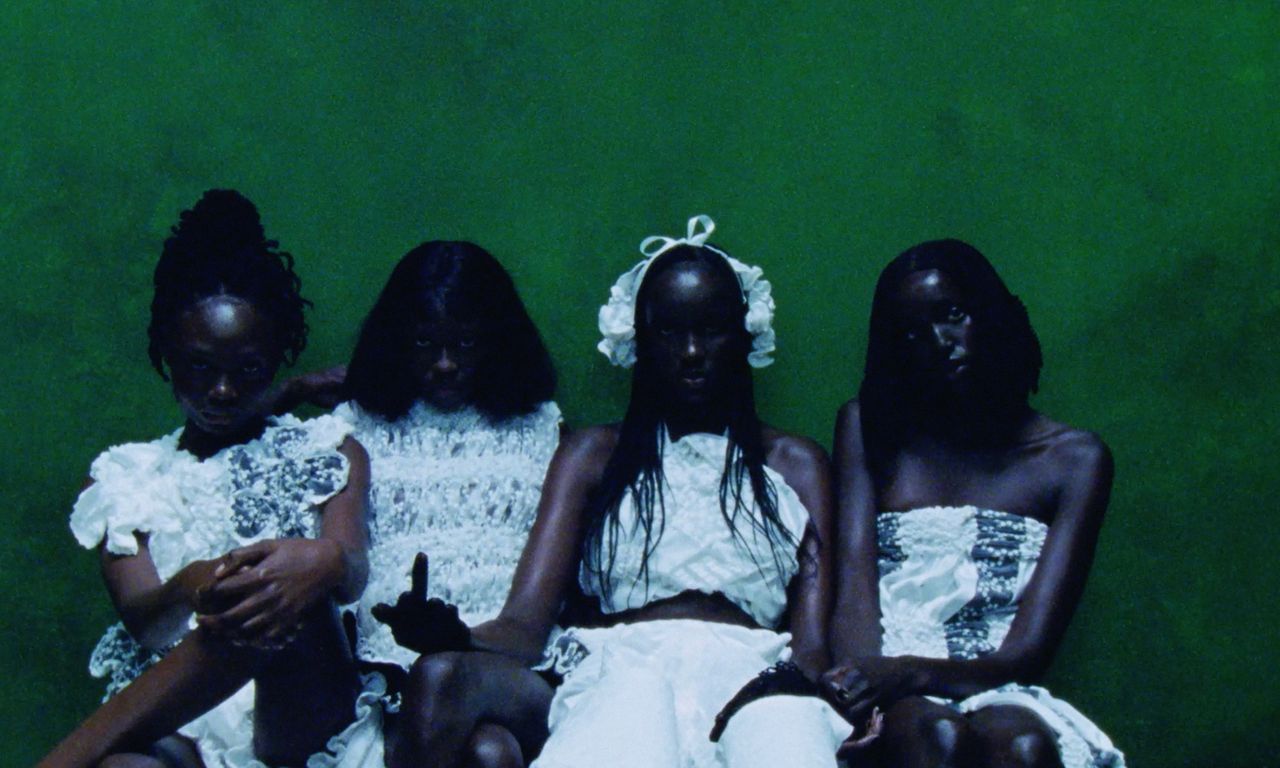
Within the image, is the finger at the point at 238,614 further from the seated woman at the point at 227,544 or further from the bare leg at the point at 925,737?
the bare leg at the point at 925,737

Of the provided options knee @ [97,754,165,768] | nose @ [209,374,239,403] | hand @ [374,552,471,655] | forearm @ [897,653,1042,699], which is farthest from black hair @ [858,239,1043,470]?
knee @ [97,754,165,768]

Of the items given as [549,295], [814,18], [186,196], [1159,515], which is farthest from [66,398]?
[1159,515]

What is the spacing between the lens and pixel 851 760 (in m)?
2.56

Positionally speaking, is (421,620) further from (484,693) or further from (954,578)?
(954,578)

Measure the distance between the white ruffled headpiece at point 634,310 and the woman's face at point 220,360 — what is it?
67 cm

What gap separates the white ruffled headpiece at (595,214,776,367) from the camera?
121 inches

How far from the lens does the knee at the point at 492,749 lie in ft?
7.79

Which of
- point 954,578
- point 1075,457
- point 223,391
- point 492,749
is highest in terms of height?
point 223,391

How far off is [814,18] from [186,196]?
4.58ft

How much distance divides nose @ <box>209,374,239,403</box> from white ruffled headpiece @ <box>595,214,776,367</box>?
73 centimetres

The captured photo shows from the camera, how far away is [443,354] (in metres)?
3.01

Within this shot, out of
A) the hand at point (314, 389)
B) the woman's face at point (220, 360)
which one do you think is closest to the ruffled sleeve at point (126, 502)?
the woman's face at point (220, 360)

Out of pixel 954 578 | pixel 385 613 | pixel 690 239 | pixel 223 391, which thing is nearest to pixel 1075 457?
Answer: pixel 954 578

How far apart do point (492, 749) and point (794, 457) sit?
94 cm
